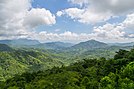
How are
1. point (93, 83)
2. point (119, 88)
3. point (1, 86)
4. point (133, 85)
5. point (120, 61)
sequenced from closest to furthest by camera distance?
point (133, 85) < point (119, 88) < point (93, 83) < point (120, 61) < point (1, 86)

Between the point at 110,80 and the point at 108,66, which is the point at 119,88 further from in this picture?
the point at 108,66

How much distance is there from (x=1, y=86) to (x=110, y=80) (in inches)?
2955

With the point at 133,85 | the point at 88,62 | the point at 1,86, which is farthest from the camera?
the point at 88,62

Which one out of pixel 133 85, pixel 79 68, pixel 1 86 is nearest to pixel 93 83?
pixel 133 85

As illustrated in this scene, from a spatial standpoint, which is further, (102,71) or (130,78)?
(102,71)

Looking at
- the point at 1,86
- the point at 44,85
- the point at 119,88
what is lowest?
the point at 1,86

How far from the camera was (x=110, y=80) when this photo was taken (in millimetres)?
54281

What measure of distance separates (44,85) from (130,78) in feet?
114

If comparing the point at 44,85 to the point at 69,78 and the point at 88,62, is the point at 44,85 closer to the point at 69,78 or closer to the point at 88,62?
the point at 69,78

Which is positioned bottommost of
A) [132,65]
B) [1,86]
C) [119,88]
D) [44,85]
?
[1,86]

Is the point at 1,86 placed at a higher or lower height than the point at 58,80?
lower

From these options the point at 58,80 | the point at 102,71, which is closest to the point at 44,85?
the point at 58,80

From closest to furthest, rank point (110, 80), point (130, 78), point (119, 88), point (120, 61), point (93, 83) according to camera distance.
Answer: point (119, 88)
point (130, 78)
point (110, 80)
point (93, 83)
point (120, 61)

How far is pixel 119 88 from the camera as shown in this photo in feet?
155
